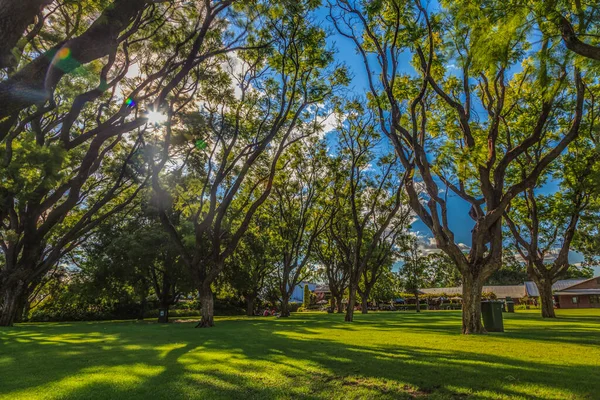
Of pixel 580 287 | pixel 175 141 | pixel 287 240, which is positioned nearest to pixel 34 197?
pixel 175 141

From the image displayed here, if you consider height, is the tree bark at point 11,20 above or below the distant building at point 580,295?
above

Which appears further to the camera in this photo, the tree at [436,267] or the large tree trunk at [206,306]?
the tree at [436,267]

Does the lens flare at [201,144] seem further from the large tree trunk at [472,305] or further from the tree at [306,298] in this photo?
the tree at [306,298]

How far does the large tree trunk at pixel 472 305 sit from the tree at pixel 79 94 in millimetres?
10986

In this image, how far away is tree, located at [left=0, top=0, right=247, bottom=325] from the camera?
4.31 metres

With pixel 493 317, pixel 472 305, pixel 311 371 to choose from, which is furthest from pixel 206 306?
pixel 311 371

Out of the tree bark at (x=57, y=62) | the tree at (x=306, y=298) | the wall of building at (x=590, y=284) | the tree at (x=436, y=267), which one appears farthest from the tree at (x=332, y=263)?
the wall of building at (x=590, y=284)

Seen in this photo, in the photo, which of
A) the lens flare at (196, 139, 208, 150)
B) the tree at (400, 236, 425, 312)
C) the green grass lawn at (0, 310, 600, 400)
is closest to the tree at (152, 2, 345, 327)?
the lens flare at (196, 139, 208, 150)

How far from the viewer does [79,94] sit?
12.3 meters

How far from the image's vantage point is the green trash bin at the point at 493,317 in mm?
11891

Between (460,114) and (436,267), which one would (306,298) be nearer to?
(436,267)

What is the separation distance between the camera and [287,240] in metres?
27.2

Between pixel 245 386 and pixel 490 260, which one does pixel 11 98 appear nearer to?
pixel 245 386

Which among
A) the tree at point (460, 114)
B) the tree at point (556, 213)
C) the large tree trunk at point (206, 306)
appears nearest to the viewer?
the tree at point (460, 114)
